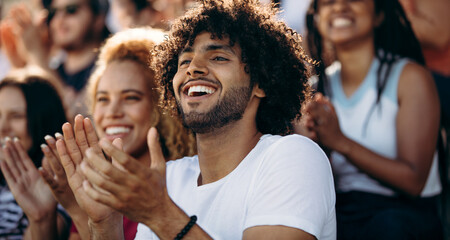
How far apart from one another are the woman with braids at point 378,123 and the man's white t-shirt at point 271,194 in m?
0.78

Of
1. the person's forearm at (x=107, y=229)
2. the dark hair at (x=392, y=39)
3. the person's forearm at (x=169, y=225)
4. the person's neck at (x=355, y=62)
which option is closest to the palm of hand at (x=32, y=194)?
the person's forearm at (x=107, y=229)

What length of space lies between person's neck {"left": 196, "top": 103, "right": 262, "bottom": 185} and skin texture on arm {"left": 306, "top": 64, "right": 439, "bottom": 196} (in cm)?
78

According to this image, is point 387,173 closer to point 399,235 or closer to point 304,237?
point 399,235

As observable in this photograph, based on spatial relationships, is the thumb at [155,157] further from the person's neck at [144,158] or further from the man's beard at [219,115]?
the person's neck at [144,158]

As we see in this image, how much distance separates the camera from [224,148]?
7.30 feet

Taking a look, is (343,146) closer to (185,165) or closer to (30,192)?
(185,165)

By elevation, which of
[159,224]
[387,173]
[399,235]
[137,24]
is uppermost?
[137,24]

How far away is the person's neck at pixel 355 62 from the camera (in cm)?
336

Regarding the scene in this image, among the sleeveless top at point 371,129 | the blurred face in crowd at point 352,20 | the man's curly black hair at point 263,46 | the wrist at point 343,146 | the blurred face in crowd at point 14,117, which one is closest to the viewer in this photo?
the man's curly black hair at point 263,46

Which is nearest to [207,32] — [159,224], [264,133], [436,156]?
[264,133]

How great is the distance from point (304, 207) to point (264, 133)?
0.79 m

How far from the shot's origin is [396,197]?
115 inches

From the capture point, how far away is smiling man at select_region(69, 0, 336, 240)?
5.58 ft

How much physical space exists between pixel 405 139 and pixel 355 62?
77 cm
